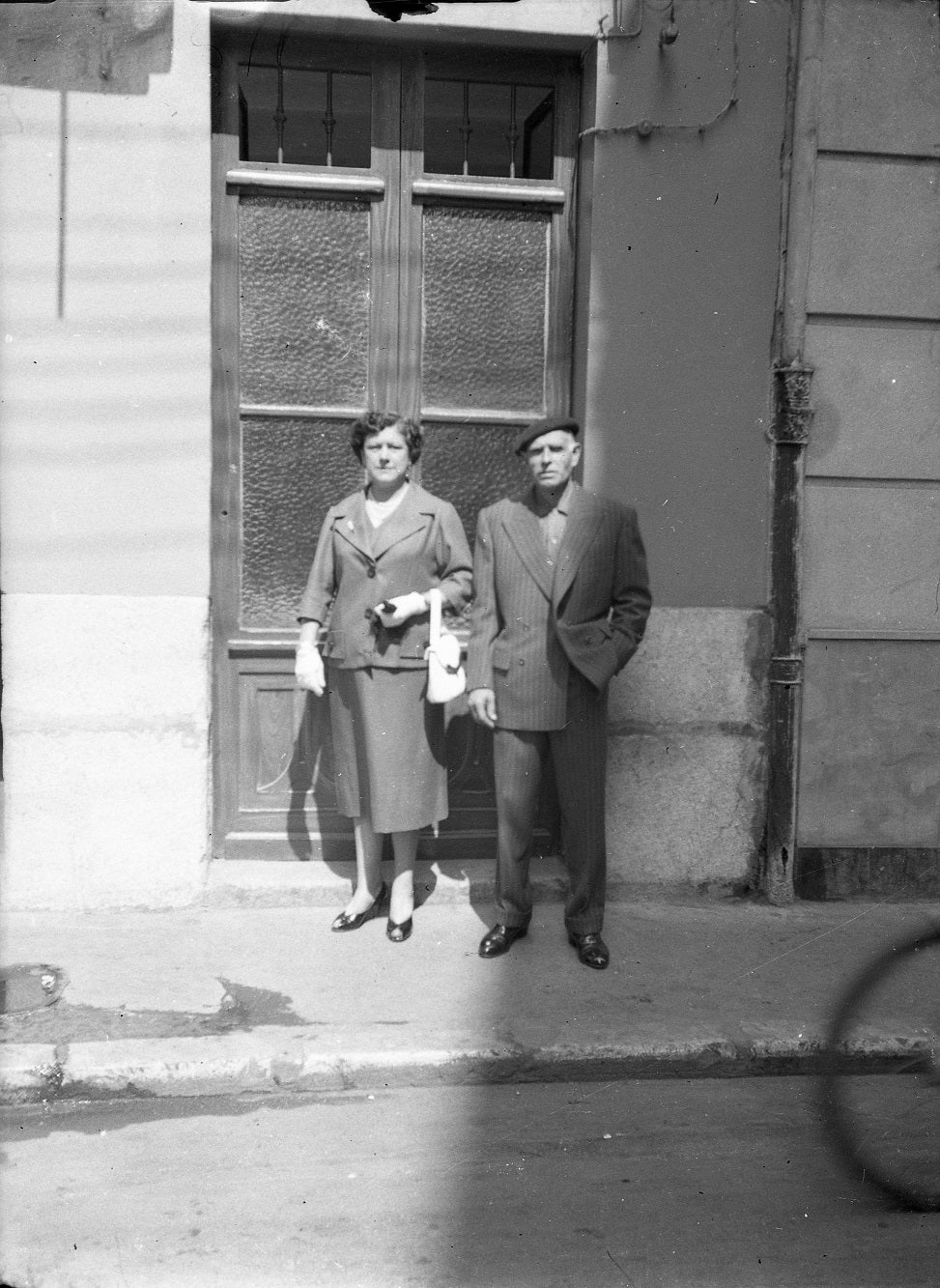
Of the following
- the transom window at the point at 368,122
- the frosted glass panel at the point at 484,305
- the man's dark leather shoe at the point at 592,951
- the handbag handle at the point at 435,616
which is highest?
the transom window at the point at 368,122

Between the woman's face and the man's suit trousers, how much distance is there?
110 centimetres

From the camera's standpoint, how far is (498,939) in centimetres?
510

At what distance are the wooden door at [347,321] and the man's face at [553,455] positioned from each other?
39.4 inches

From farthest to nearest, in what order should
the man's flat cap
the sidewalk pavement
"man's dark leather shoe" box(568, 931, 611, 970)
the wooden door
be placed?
the wooden door, "man's dark leather shoe" box(568, 931, 611, 970), the man's flat cap, the sidewalk pavement

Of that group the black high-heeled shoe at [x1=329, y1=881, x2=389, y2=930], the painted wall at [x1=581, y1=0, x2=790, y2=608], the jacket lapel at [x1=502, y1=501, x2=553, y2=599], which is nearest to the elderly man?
the jacket lapel at [x1=502, y1=501, x2=553, y2=599]

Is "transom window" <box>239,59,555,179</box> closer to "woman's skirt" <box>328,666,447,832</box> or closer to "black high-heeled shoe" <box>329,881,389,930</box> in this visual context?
"woman's skirt" <box>328,666,447,832</box>

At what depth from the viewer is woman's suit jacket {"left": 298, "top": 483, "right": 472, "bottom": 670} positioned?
514 cm

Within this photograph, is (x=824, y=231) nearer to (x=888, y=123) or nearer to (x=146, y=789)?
(x=888, y=123)

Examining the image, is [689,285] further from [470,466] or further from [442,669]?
[442,669]

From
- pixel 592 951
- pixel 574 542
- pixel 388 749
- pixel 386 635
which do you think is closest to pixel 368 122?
pixel 574 542

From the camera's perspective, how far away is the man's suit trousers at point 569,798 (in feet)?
16.5

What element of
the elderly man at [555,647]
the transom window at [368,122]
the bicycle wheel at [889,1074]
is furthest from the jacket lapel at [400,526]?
the bicycle wheel at [889,1074]

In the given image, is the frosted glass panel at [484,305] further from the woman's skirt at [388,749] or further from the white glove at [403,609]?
the woman's skirt at [388,749]

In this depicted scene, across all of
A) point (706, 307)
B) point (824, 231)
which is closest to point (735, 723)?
point (706, 307)
